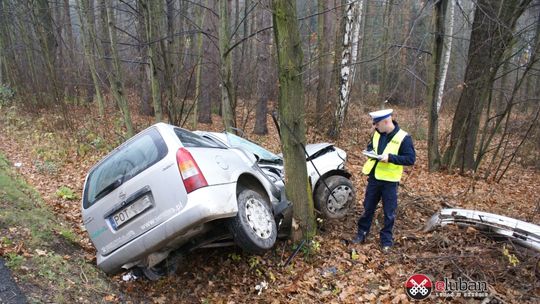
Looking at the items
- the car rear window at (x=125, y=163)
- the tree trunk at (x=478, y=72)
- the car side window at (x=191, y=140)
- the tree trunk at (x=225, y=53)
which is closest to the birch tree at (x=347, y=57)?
the tree trunk at (x=478, y=72)

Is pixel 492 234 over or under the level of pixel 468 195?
over

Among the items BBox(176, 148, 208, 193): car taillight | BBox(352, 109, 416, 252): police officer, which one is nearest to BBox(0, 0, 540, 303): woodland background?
BBox(352, 109, 416, 252): police officer

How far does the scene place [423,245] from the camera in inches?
195

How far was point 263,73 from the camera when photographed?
1204 centimetres

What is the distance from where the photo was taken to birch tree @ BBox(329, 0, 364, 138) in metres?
11.4

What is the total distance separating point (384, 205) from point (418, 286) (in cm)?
119

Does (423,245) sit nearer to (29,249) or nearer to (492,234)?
(492,234)

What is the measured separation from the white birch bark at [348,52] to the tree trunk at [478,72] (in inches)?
119

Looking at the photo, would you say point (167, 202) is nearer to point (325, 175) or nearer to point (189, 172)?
point (189, 172)

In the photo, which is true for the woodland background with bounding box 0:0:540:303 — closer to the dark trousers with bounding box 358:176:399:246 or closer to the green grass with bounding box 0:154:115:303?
the green grass with bounding box 0:154:115:303

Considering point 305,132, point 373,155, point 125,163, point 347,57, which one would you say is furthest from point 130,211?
point 347,57

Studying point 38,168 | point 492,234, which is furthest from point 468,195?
point 38,168

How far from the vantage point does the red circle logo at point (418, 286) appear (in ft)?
13.1

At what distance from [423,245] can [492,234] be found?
81cm
